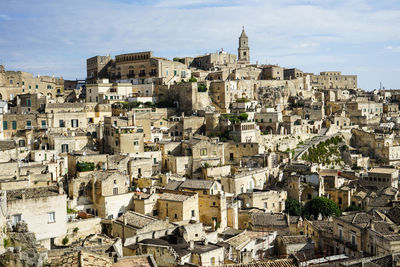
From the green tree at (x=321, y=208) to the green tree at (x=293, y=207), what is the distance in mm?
574

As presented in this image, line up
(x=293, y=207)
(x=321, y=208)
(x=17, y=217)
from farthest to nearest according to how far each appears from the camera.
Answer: (x=293, y=207) → (x=321, y=208) → (x=17, y=217)

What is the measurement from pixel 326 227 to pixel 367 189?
14.1 m

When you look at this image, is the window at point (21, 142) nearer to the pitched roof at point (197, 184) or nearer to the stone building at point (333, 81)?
the pitched roof at point (197, 184)

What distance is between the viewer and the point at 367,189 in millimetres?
39344

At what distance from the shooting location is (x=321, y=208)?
34938 millimetres

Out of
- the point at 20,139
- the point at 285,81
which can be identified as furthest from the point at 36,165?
the point at 285,81

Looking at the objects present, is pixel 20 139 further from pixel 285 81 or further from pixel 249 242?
pixel 285 81

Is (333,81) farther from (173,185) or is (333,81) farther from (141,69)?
(173,185)

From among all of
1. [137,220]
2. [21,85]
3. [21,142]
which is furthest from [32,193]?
[21,85]

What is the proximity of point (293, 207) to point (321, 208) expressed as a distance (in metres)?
2.08

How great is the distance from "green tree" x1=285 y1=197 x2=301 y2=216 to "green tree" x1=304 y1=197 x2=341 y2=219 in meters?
0.57

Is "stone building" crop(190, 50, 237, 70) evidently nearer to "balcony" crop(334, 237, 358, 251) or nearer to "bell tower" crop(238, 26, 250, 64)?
"bell tower" crop(238, 26, 250, 64)

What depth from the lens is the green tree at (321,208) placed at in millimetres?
34719

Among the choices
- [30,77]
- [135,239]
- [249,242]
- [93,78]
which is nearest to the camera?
[135,239]
